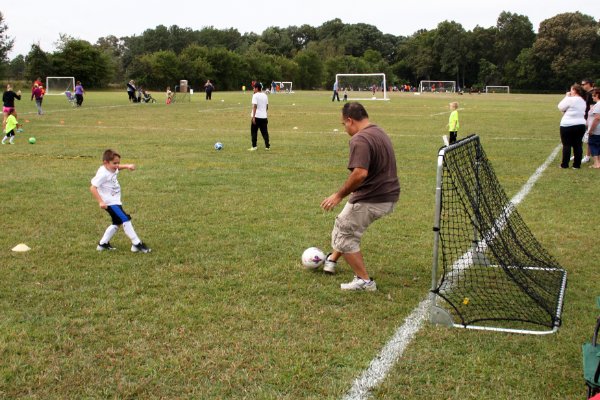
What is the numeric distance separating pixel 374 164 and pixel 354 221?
57 centimetres

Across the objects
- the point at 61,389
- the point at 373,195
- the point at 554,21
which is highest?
the point at 554,21

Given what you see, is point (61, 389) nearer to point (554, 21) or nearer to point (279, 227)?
point (279, 227)

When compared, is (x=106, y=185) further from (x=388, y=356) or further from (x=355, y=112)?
(x=388, y=356)

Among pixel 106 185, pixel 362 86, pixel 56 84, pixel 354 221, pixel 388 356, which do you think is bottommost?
pixel 388 356

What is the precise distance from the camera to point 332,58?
11081cm

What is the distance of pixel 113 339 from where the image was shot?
4.71 meters

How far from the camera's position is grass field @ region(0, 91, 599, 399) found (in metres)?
4.10

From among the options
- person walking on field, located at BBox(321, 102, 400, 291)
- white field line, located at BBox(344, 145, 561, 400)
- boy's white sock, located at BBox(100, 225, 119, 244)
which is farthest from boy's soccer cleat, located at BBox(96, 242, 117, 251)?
white field line, located at BBox(344, 145, 561, 400)

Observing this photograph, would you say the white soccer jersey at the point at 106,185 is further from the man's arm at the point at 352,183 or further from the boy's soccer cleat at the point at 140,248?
the man's arm at the point at 352,183

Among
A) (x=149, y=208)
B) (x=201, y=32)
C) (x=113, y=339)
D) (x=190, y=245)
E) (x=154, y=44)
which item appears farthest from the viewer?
(x=201, y=32)

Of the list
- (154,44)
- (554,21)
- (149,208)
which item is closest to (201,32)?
(154,44)

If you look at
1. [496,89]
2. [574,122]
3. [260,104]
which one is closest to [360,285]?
[574,122]

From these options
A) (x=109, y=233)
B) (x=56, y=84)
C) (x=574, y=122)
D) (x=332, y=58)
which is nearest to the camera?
(x=109, y=233)

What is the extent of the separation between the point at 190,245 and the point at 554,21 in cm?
10981
